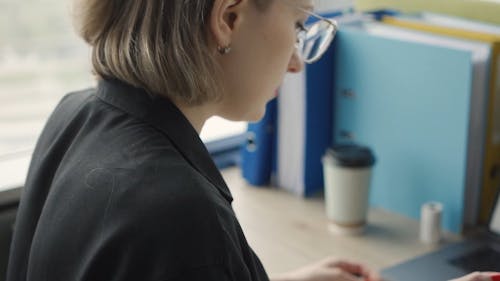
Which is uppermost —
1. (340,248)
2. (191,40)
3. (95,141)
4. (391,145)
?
(191,40)

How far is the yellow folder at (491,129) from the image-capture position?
1.39 m

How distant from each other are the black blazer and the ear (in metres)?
0.10

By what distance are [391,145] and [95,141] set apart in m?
0.85

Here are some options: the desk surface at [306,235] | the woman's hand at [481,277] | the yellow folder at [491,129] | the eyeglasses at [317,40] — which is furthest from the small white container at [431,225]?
the eyeglasses at [317,40]

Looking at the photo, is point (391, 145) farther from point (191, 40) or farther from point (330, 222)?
point (191, 40)

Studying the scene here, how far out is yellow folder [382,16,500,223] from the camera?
1.39 m

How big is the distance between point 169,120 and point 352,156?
67 cm

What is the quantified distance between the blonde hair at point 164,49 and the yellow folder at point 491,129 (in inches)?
28.7

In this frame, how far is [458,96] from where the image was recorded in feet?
4.50

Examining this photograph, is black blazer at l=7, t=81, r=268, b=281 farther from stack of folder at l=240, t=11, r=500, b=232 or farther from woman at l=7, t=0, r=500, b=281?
stack of folder at l=240, t=11, r=500, b=232

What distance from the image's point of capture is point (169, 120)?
0.84m

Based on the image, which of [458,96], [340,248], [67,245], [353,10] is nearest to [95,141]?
[67,245]

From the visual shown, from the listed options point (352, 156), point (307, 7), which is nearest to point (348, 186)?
point (352, 156)

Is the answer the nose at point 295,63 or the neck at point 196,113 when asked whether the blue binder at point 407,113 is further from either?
the neck at point 196,113
